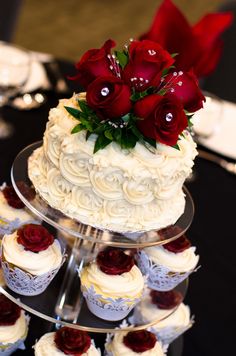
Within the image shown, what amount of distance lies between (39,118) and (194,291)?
94 cm

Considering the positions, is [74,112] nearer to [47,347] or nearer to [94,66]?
[94,66]

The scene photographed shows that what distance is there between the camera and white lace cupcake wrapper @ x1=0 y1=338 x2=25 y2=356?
1531 mm

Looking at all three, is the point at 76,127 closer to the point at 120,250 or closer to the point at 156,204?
the point at 156,204

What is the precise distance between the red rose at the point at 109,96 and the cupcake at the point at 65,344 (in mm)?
588

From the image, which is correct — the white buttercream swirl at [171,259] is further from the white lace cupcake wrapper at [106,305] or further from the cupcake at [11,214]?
the cupcake at [11,214]

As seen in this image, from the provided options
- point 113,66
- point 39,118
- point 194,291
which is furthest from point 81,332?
point 39,118

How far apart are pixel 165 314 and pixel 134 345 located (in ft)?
0.40

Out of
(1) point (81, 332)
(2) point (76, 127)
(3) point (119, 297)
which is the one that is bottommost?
(1) point (81, 332)

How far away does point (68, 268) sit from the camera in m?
1.61

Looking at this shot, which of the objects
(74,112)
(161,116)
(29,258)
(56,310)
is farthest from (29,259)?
(161,116)

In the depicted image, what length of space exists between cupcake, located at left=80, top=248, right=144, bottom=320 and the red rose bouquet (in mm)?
329

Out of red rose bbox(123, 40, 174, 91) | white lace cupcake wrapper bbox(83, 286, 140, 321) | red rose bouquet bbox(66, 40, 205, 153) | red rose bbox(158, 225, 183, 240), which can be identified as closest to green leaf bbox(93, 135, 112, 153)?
red rose bouquet bbox(66, 40, 205, 153)

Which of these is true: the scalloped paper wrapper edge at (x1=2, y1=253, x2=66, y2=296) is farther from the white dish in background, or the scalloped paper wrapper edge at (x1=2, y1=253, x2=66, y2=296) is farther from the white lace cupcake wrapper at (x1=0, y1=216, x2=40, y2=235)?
the white dish in background

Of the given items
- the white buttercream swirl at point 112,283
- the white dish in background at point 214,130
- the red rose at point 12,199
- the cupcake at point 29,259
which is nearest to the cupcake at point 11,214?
the red rose at point 12,199
